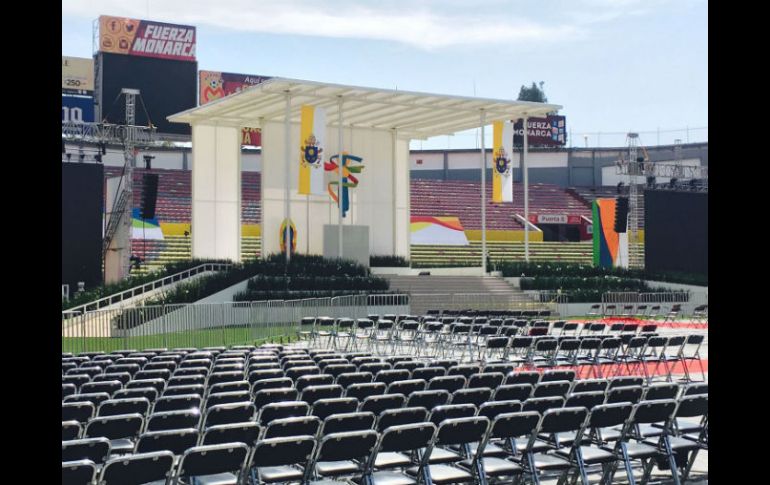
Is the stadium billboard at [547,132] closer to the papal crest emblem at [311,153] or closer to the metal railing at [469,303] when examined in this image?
the metal railing at [469,303]

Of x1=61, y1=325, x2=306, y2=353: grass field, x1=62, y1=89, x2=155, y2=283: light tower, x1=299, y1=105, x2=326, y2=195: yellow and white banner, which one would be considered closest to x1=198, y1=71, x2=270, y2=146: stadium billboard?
x1=62, y1=89, x2=155, y2=283: light tower

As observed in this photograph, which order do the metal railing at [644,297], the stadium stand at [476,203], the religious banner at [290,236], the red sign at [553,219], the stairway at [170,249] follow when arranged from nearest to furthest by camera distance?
the metal railing at [644,297], the religious banner at [290,236], the stairway at [170,249], the red sign at [553,219], the stadium stand at [476,203]

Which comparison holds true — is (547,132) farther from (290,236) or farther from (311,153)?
(311,153)

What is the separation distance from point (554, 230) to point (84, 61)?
32036mm

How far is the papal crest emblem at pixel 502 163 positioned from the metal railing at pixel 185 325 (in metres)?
14.5

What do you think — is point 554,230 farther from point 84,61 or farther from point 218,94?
point 84,61

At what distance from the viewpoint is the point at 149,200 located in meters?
35.3

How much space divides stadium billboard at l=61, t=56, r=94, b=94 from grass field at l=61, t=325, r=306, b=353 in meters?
34.9

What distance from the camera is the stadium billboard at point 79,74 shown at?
170 ft

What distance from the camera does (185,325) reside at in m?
20.9

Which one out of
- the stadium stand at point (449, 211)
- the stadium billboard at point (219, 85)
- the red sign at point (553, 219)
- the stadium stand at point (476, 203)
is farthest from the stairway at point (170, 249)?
the red sign at point (553, 219)

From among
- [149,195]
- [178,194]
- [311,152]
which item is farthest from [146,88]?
[311,152]

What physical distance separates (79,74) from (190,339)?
120 feet
